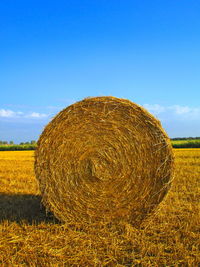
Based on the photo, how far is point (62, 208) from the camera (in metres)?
5.07

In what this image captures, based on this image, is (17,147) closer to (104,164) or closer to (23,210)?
(23,210)

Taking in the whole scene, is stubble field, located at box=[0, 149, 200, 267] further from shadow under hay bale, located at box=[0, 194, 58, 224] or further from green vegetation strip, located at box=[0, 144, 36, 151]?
green vegetation strip, located at box=[0, 144, 36, 151]

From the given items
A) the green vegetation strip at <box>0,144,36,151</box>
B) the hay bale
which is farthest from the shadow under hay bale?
the green vegetation strip at <box>0,144,36,151</box>

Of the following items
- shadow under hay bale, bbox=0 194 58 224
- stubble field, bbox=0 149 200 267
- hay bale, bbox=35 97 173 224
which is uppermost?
hay bale, bbox=35 97 173 224

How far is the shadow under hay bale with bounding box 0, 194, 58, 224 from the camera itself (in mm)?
5352

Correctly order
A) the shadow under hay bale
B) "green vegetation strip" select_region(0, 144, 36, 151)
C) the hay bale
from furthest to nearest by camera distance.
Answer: "green vegetation strip" select_region(0, 144, 36, 151) → the shadow under hay bale → the hay bale

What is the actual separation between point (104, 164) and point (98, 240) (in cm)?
124

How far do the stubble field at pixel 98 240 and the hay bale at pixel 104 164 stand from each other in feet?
1.00

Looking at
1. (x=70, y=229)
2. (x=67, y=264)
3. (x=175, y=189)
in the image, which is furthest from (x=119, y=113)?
(x=175, y=189)

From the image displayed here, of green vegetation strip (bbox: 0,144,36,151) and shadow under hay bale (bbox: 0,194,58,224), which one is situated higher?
green vegetation strip (bbox: 0,144,36,151)

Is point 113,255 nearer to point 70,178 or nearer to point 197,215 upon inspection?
point 70,178

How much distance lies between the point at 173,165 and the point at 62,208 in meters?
1.99

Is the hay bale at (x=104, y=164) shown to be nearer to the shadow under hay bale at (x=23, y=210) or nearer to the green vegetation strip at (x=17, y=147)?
the shadow under hay bale at (x=23, y=210)

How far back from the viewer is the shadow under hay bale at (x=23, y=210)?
535 cm
